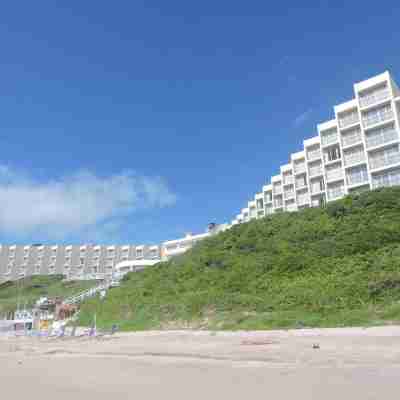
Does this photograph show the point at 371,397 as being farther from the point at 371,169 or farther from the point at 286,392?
the point at 371,169

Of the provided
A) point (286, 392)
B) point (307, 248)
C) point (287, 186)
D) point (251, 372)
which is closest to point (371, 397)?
point (286, 392)

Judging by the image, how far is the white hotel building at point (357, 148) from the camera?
4725 centimetres

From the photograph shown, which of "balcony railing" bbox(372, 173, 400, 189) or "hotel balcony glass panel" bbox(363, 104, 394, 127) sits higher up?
"hotel balcony glass panel" bbox(363, 104, 394, 127)

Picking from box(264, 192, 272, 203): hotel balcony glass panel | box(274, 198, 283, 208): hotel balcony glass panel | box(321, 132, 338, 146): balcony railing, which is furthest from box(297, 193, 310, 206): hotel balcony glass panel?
box(264, 192, 272, 203): hotel balcony glass panel

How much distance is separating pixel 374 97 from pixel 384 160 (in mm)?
9206

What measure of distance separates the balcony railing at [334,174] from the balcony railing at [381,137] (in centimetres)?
528

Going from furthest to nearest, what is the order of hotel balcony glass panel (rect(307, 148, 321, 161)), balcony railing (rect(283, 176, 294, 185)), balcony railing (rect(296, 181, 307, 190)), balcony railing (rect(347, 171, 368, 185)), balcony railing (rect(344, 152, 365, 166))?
balcony railing (rect(283, 176, 294, 185)), balcony railing (rect(296, 181, 307, 190)), hotel balcony glass panel (rect(307, 148, 321, 161)), balcony railing (rect(344, 152, 365, 166)), balcony railing (rect(347, 171, 368, 185))

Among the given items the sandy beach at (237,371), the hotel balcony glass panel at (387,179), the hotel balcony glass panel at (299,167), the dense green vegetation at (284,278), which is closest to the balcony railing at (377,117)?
A: the hotel balcony glass panel at (387,179)

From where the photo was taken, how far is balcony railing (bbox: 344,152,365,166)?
50084 mm

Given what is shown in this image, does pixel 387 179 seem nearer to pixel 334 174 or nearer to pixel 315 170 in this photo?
pixel 334 174

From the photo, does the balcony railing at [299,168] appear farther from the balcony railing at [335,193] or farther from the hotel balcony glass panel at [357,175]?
the hotel balcony glass panel at [357,175]

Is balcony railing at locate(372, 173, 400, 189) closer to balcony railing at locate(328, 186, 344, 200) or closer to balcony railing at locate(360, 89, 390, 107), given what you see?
balcony railing at locate(328, 186, 344, 200)

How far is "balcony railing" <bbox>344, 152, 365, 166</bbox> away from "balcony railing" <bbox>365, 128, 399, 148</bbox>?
5.35 feet

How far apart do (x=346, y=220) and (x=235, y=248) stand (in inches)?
399
